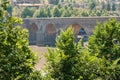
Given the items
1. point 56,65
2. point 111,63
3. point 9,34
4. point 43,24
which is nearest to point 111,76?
point 111,63

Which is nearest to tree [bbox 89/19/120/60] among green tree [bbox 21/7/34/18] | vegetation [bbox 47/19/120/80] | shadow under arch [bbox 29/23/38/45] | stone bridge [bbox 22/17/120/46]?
vegetation [bbox 47/19/120/80]

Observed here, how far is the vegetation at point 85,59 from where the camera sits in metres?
13.4

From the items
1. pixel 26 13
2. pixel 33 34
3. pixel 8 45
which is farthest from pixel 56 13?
pixel 8 45

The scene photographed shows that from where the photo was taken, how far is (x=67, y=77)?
13102 mm

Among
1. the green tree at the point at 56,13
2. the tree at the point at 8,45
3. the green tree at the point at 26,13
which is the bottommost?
the green tree at the point at 26,13

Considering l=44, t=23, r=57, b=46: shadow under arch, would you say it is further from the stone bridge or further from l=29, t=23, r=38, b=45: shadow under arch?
l=29, t=23, r=38, b=45: shadow under arch

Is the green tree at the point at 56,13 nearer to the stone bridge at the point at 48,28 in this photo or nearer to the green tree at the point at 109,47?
the stone bridge at the point at 48,28

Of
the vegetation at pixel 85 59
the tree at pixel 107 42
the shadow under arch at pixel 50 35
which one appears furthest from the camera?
the shadow under arch at pixel 50 35

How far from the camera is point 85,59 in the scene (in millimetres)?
13922

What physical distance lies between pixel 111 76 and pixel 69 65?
2.69m

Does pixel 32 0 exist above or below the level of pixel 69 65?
below

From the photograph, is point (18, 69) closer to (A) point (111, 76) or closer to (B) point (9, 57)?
(B) point (9, 57)

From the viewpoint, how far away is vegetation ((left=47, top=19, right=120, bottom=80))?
44.1ft

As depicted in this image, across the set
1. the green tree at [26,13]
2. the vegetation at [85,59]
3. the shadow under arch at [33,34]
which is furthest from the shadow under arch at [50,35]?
the vegetation at [85,59]
